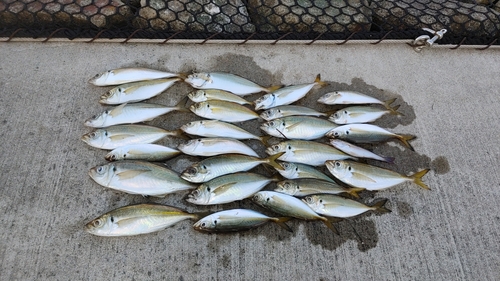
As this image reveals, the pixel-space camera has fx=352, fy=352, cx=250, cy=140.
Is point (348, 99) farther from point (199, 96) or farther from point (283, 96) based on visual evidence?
point (199, 96)

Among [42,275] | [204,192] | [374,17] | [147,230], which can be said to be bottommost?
[42,275]

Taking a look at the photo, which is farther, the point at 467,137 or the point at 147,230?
the point at 467,137

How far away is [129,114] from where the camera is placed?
2502mm

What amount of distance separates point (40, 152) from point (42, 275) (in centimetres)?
83

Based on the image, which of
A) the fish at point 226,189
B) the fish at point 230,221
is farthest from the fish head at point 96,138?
the fish at point 230,221

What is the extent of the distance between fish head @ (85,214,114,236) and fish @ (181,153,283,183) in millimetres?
505

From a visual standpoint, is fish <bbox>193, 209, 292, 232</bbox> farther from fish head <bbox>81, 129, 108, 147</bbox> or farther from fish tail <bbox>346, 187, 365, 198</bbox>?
fish head <bbox>81, 129, 108, 147</bbox>

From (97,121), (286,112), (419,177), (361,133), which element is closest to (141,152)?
(97,121)

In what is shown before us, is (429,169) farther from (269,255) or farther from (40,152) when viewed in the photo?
(40,152)

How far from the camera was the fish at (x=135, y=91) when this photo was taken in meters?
2.59

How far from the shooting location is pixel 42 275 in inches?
79.8

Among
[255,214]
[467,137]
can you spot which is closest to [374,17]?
[467,137]

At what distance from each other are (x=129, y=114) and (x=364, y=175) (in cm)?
167

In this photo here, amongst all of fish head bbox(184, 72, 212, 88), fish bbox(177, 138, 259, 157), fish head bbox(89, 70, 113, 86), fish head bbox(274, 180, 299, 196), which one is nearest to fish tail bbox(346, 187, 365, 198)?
fish head bbox(274, 180, 299, 196)
